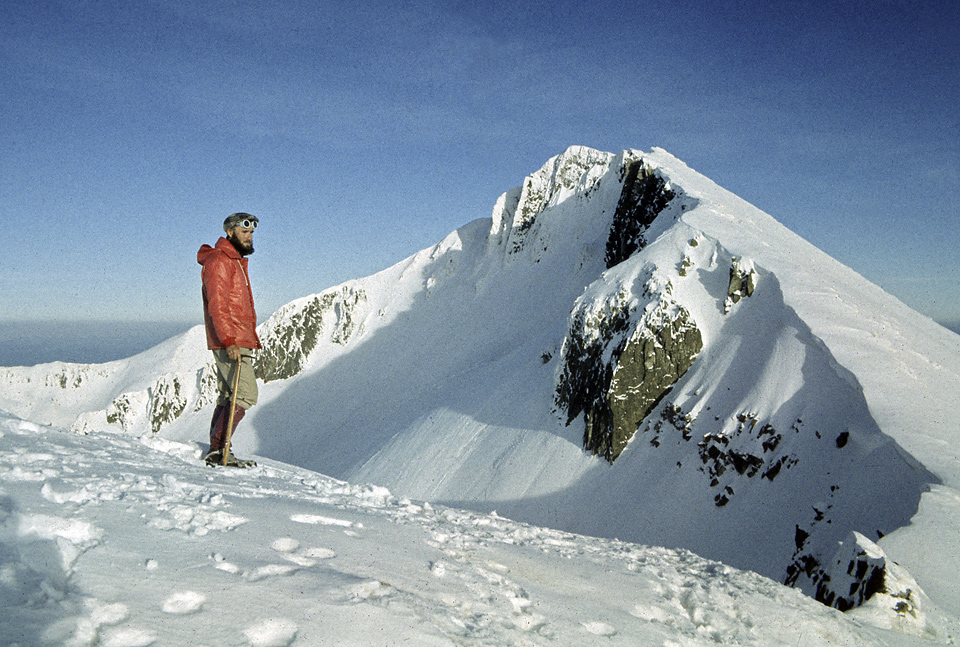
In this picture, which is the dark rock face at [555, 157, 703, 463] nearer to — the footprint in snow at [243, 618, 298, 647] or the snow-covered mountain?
the snow-covered mountain

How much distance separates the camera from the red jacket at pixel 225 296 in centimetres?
628

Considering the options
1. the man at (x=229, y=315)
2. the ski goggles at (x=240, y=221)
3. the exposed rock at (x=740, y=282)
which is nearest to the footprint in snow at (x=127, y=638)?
the man at (x=229, y=315)

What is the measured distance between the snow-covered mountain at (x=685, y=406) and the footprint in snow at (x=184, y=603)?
578 centimetres

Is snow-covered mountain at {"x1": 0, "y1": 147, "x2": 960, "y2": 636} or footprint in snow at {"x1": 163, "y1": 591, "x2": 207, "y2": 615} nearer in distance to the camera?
footprint in snow at {"x1": 163, "y1": 591, "x2": 207, "y2": 615}

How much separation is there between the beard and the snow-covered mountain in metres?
7.83

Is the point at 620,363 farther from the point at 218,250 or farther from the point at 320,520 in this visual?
the point at 320,520

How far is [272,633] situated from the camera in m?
2.50

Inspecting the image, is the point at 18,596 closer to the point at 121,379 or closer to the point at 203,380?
the point at 203,380

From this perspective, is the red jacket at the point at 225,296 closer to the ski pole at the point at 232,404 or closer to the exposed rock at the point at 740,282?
the ski pole at the point at 232,404

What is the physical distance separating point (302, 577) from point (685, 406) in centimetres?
1611

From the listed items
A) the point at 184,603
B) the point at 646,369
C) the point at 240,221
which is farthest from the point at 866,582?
the point at 646,369

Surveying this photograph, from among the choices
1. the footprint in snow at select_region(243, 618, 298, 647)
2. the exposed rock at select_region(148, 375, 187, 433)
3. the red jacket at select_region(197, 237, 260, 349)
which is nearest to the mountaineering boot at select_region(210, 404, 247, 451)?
the red jacket at select_region(197, 237, 260, 349)

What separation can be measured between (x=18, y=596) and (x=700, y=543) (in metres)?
14.4

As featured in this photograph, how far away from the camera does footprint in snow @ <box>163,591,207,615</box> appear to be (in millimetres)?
2529
